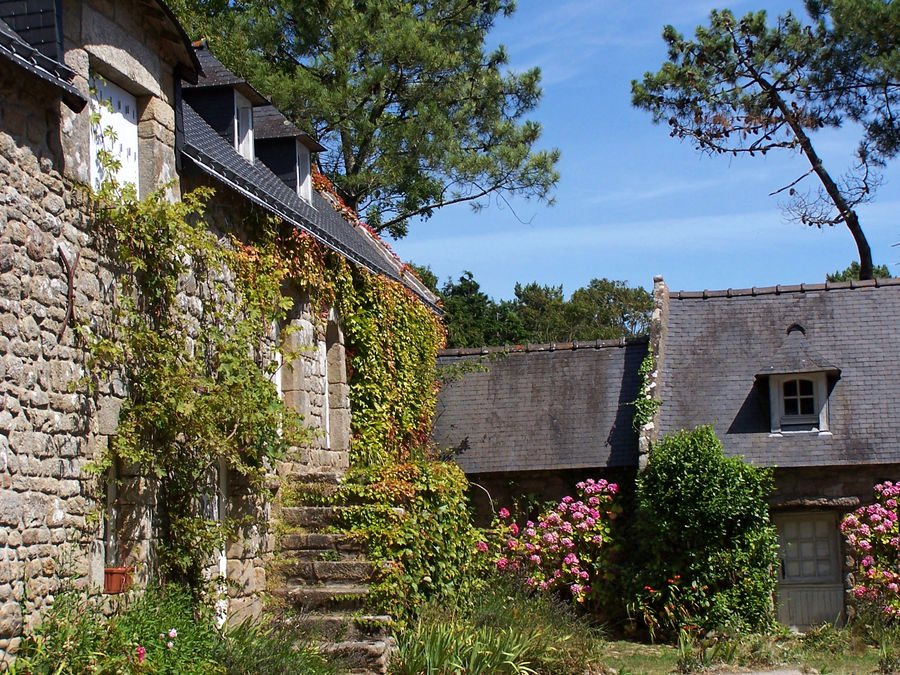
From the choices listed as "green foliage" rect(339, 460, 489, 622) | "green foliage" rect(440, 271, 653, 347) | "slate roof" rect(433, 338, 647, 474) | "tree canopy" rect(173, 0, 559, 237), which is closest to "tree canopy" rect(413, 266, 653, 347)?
"green foliage" rect(440, 271, 653, 347)

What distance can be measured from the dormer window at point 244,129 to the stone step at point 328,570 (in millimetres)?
4977

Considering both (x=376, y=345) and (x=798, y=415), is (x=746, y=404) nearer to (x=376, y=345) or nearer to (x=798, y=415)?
(x=798, y=415)

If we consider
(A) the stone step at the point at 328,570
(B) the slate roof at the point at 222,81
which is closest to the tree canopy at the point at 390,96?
(B) the slate roof at the point at 222,81

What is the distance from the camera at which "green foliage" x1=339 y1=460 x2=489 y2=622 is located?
10.3 m

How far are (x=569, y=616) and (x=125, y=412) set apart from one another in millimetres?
5814

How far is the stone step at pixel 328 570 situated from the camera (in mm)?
10234

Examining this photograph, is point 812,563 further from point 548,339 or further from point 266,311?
point 548,339

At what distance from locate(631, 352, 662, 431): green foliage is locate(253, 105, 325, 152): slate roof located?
222 inches

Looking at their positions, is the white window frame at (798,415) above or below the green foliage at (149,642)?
above

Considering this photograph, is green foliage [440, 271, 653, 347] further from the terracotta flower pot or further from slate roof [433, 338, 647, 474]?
the terracotta flower pot

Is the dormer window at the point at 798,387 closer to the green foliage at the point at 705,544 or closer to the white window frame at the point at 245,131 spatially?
the green foliage at the point at 705,544

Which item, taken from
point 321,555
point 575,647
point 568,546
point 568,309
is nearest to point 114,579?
point 321,555

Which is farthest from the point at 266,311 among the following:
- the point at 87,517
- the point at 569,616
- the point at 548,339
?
the point at 548,339

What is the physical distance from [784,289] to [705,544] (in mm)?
4910
